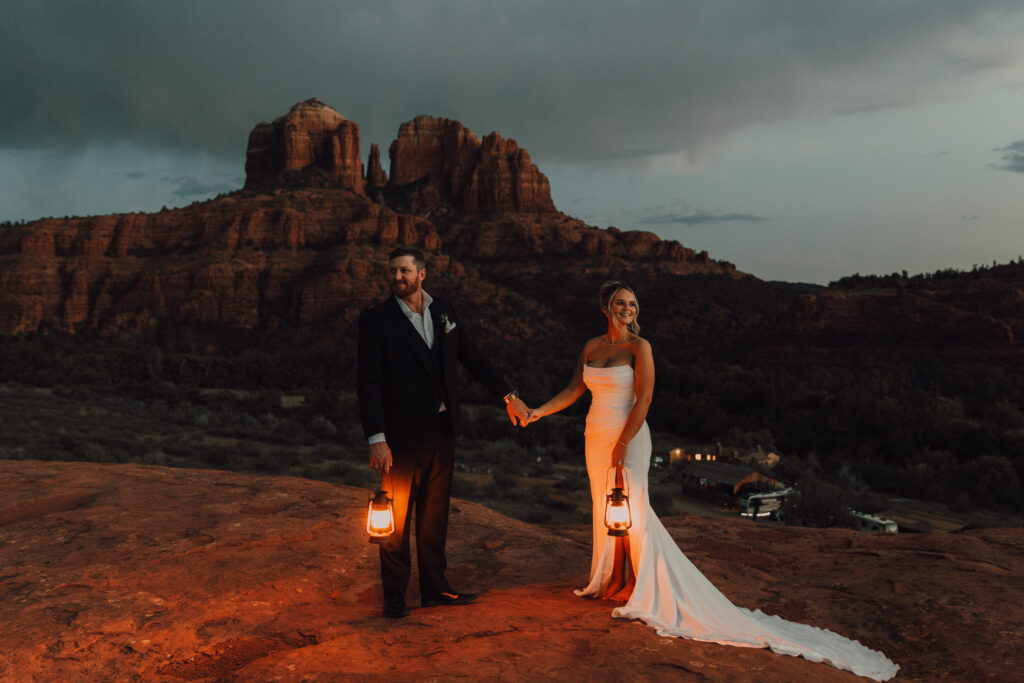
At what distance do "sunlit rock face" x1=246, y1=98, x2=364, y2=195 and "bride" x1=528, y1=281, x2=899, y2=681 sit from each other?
80.3m

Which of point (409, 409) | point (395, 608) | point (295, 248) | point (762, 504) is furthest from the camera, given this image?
point (295, 248)

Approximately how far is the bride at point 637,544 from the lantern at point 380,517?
1.19 metres

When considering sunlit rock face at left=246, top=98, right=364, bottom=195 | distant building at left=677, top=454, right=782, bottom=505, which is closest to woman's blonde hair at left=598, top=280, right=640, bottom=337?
distant building at left=677, top=454, right=782, bottom=505

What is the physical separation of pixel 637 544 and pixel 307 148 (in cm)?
8656

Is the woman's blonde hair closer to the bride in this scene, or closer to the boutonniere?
the bride

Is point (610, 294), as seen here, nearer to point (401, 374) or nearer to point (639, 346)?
point (639, 346)

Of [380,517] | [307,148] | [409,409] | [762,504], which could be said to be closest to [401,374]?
[409,409]

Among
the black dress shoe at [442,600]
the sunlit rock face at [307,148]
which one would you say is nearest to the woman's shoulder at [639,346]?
the black dress shoe at [442,600]

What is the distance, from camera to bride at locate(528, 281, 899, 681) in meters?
3.62

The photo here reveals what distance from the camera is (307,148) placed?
81938mm

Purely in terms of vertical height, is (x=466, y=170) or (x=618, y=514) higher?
(x=466, y=170)

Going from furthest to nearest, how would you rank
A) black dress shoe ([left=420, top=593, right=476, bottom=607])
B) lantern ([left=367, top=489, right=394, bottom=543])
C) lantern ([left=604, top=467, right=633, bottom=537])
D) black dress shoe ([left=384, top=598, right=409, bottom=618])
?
black dress shoe ([left=420, top=593, right=476, bottom=607])
lantern ([left=604, top=467, right=633, bottom=537])
black dress shoe ([left=384, top=598, right=409, bottom=618])
lantern ([left=367, top=489, right=394, bottom=543])

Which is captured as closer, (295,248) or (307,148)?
(295,248)

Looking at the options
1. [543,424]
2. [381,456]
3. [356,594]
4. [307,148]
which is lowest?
[543,424]
